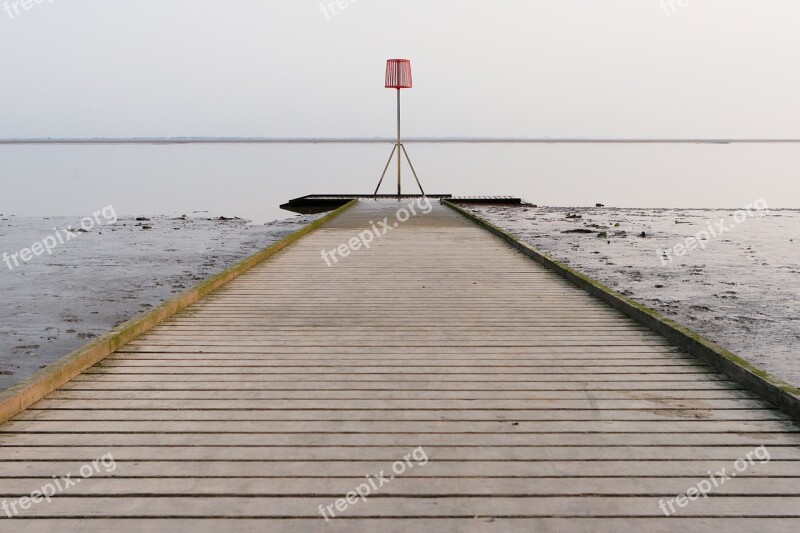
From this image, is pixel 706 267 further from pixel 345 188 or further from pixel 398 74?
pixel 345 188

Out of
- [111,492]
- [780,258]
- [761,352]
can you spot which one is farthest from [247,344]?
[780,258]

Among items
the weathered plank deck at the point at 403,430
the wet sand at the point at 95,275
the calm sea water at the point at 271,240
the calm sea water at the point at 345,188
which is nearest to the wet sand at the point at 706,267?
the calm sea water at the point at 271,240

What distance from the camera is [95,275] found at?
10.5 m

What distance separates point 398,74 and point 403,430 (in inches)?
669

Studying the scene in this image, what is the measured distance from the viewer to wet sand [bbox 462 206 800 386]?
709cm

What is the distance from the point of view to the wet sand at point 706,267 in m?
7.09

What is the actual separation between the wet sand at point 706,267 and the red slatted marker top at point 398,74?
172 inches

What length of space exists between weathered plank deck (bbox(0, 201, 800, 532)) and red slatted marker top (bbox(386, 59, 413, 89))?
14.5 meters

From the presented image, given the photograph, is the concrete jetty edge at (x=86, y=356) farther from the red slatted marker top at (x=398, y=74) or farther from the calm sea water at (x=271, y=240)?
the red slatted marker top at (x=398, y=74)

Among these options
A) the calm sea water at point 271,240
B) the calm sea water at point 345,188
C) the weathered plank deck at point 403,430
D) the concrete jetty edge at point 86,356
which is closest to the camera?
the weathered plank deck at point 403,430

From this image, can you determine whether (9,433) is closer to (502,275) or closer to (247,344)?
(247,344)

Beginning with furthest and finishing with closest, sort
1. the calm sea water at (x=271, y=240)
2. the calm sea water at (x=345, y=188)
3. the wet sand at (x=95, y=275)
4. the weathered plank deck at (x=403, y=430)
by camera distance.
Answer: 1. the calm sea water at (x=345, y=188)
2. the calm sea water at (x=271, y=240)
3. the wet sand at (x=95, y=275)
4. the weathered plank deck at (x=403, y=430)

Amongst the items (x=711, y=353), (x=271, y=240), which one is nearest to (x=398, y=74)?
(x=271, y=240)

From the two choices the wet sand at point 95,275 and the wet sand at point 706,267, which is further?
the wet sand at point 706,267
